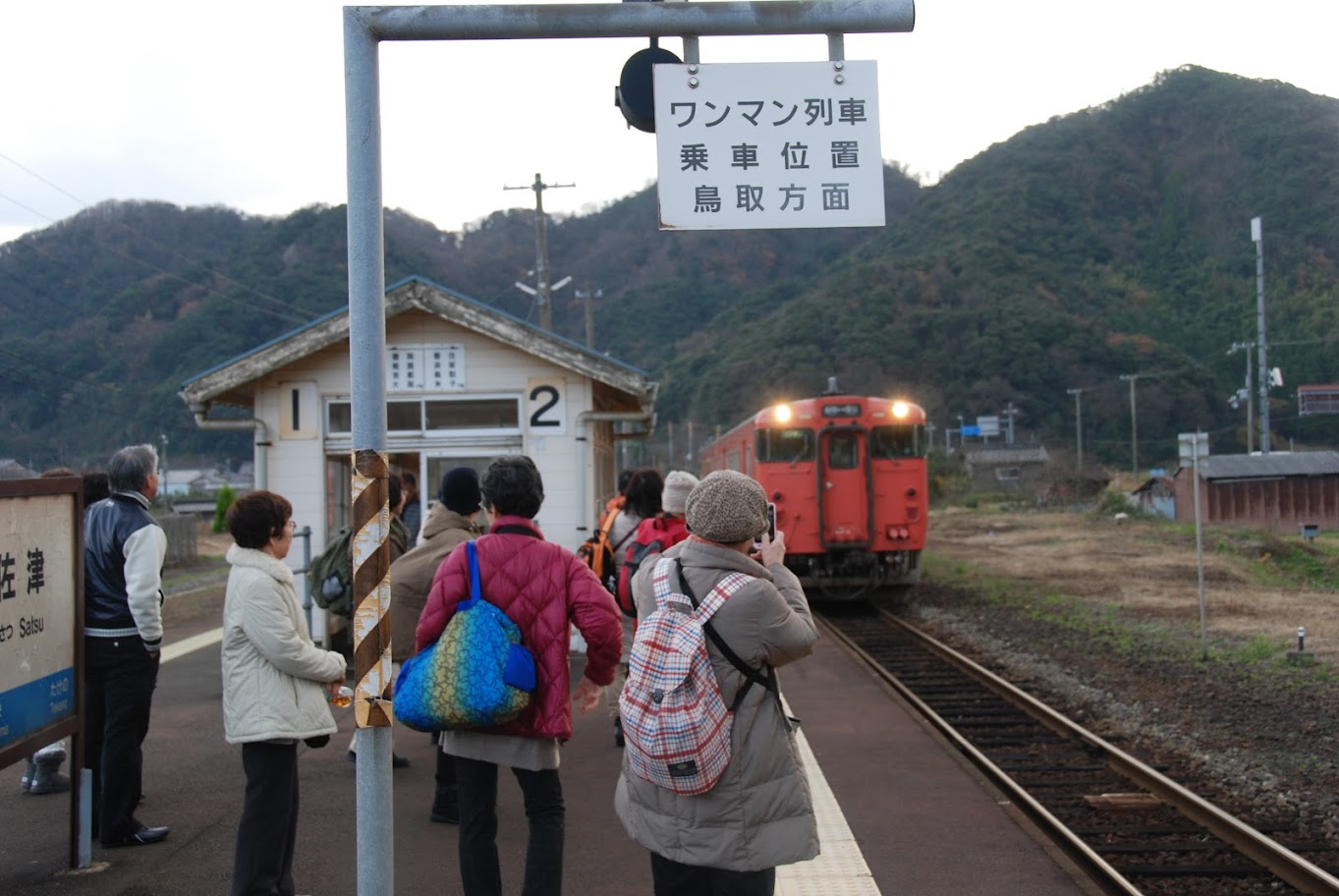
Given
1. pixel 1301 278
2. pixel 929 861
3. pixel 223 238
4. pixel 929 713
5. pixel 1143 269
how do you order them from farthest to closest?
pixel 1143 269, pixel 223 238, pixel 1301 278, pixel 929 713, pixel 929 861

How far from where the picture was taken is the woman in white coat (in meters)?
4.43

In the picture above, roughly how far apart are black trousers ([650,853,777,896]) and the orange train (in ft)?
44.2

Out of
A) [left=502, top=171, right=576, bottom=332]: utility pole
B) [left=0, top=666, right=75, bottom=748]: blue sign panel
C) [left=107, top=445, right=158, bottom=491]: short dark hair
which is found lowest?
[left=0, top=666, right=75, bottom=748]: blue sign panel

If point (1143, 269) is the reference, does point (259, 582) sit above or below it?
below

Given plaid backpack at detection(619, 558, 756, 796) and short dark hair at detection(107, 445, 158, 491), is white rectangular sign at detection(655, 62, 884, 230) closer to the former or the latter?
plaid backpack at detection(619, 558, 756, 796)

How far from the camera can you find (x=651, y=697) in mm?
3256

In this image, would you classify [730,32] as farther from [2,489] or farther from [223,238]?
[223,238]

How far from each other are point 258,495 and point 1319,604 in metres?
15.7

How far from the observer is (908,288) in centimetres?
6550

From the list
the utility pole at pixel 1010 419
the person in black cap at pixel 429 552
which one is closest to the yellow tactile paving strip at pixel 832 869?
the person in black cap at pixel 429 552

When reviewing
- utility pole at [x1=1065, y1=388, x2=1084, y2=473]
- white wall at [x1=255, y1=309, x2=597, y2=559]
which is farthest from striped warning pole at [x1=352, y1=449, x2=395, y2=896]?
utility pole at [x1=1065, y1=388, x2=1084, y2=473]

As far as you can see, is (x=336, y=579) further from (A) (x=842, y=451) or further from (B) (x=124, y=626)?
(A) (x=842, y=451)

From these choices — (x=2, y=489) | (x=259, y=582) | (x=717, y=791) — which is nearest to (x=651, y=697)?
(x=717, y=791)

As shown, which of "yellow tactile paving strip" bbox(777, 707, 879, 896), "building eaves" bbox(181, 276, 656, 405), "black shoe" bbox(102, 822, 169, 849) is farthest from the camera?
"building eaves" bbox(181, 276, 656, 405)
